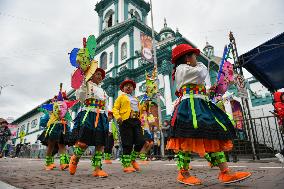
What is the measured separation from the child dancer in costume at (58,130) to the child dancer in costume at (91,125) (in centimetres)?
159

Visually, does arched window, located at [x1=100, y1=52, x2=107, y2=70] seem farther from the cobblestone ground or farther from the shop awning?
the cobblestone ground

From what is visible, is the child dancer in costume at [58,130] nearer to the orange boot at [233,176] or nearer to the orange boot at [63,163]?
the orange boot at [63,163]

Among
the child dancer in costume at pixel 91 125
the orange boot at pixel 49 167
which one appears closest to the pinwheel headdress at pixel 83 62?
the child dancer in costume at pixel 91 125

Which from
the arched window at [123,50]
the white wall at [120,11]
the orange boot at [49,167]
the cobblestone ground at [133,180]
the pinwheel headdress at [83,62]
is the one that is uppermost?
the white wall at [120,11]

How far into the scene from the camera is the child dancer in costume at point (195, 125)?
279cm

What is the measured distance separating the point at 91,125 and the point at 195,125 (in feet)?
7.03

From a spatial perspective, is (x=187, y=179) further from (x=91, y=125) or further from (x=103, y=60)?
(x=103, y=60)

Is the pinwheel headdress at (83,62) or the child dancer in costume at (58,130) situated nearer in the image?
the pinwheel headdress at (83,62)

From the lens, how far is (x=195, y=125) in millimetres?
2820

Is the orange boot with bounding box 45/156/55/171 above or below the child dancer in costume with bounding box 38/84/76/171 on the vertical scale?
below

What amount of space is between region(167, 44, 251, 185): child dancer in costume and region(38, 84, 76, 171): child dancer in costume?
3553 millimetres

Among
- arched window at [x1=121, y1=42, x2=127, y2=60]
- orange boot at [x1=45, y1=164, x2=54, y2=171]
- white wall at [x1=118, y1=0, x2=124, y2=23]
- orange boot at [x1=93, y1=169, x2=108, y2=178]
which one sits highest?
white wall at [x1=118, y1=0, x2=124, y2=23]

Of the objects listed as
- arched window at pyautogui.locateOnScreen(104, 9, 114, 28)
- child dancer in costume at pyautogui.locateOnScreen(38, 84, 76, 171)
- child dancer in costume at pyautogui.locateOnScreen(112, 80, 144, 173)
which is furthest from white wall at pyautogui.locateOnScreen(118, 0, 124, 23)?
child dancer in costume at pyautogui.locateOnScreen(112, 80, 144, 173)

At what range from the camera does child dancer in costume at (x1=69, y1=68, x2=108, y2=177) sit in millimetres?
4196
